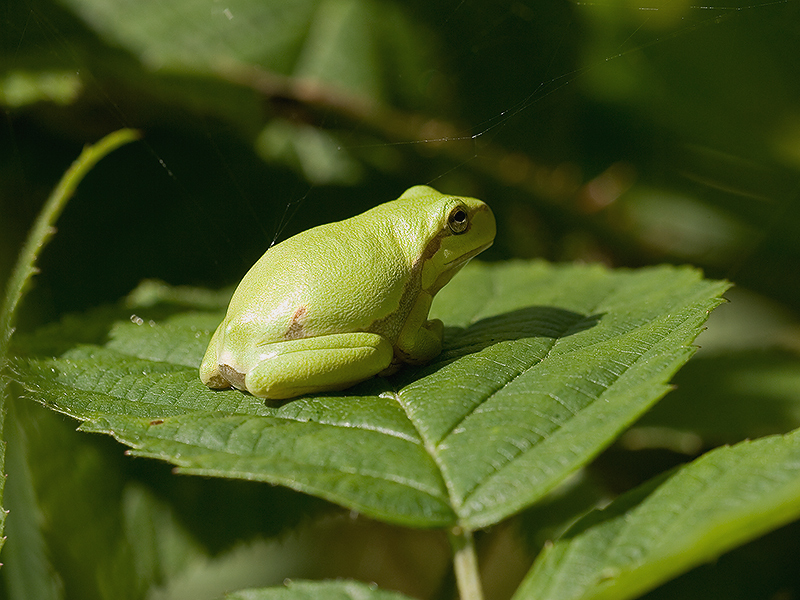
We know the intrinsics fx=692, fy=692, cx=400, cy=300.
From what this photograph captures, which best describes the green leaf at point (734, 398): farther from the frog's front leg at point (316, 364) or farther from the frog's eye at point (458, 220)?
the frog's front leg at point (316, 364)

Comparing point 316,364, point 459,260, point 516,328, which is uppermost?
point 459,260

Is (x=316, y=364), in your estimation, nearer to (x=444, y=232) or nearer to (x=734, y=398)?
(x=444, y=232)

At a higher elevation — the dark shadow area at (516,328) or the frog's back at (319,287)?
the frog's back at (319,287)

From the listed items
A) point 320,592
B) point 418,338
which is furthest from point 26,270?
point 320,592

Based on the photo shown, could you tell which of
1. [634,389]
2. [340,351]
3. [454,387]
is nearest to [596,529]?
[634,389]

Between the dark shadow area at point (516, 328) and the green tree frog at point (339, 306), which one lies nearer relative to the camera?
the green tree frog at point (339, 306)

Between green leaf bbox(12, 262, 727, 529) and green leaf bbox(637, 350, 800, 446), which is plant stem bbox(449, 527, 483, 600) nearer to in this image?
green leaf bbox(12, 262, 727, 529)

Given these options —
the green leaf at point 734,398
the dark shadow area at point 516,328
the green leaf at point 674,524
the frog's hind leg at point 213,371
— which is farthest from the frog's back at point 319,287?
the green leaf at point 734,398

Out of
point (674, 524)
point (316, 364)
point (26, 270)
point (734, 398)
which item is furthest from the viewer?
point (734, 398)

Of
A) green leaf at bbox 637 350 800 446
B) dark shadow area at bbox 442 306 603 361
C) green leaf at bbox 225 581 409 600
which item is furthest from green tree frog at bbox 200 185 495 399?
green leaf at bbox 637 350 800 446
